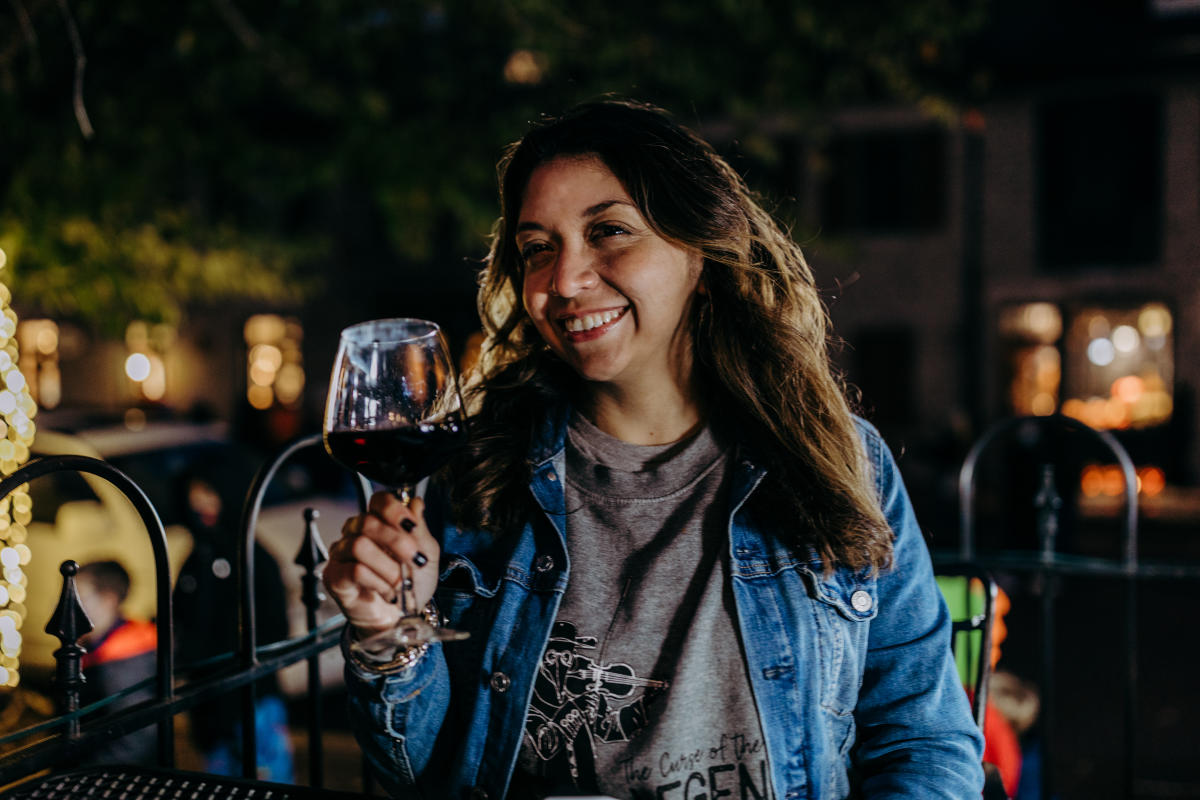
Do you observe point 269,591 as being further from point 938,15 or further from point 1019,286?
point 1019,286

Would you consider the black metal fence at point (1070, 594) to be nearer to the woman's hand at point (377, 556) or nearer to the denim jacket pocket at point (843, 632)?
the denim jacket pocket at point (843, 632)

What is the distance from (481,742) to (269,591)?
3.19 metres

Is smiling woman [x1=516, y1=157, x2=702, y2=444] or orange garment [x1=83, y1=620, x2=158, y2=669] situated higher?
smiling woman [x1=516, y1=157, x2=702, y2=444]

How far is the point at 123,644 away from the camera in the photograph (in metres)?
3.60

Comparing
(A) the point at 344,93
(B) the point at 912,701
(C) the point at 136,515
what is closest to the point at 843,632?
(B) the point at 912,701

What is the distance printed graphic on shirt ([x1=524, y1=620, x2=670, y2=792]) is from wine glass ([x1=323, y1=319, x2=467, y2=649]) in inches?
12.9

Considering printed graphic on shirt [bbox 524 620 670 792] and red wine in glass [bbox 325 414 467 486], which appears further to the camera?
printed graphic on shirt [bbox 524 620 670 792]

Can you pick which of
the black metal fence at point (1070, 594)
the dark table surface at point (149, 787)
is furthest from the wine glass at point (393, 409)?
the black metal fence at point (1070, 594)

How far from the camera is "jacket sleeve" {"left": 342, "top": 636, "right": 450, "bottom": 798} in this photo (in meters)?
1.57

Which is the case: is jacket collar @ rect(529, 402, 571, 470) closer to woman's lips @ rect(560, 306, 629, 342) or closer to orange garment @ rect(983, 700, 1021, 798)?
woman's lips @ rect(560, 306, 629, 342)

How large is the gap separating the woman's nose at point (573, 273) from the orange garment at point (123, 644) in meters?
2.69

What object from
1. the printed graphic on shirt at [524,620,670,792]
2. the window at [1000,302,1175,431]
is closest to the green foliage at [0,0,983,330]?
the printed graphic on shirt at [524,620,670,792]

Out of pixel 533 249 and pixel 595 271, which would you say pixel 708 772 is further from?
pixel 533 249

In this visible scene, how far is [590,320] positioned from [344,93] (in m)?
5.56
